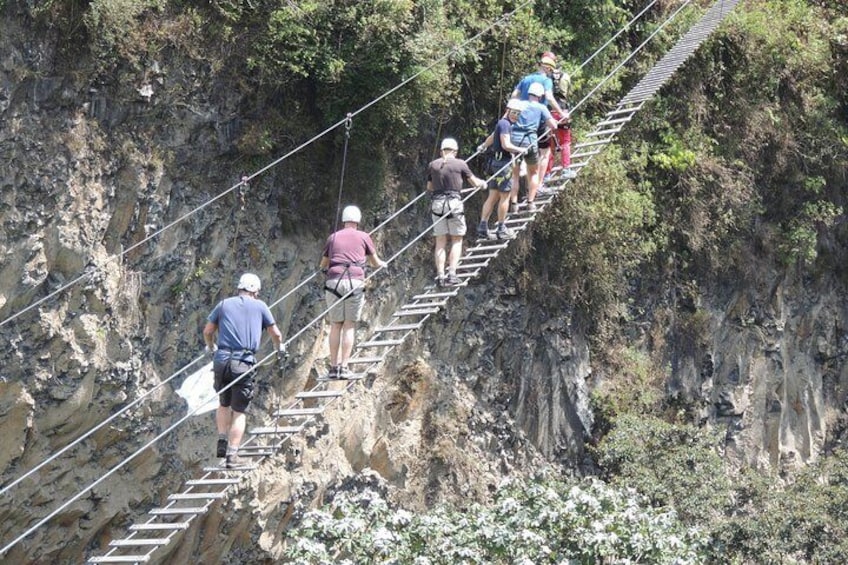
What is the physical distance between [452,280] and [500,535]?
9.60 ft

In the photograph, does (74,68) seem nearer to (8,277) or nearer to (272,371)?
(8,277)

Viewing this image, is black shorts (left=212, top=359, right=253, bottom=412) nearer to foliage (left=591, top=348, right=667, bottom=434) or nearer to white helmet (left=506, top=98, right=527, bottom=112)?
white helmet (left=506, top=98, right=527, bottom=112)

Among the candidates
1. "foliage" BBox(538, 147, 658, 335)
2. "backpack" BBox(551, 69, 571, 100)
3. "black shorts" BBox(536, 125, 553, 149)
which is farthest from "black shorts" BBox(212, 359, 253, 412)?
"foliage" BBox(538, 147, 658, 335)

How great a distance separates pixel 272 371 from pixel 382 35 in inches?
Result: 146

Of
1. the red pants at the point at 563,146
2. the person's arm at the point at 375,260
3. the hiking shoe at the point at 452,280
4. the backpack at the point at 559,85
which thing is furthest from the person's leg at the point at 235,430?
the backpack at the point at 559,85

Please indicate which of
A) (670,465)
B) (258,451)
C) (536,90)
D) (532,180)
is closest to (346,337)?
(258,451)

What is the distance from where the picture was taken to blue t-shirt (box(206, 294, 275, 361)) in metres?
12.3

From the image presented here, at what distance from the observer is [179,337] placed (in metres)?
15.8

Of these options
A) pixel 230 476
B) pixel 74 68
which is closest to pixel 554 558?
pixel 230 476

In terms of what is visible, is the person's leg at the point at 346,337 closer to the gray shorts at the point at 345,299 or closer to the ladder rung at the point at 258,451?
the gray shorts at the point at 345,299

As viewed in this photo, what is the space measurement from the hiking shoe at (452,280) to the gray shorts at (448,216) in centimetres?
42

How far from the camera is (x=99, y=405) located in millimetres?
15344

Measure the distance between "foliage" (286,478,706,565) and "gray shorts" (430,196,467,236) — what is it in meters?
2.72

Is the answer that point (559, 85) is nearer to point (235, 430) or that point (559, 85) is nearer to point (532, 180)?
point (532, 180)
